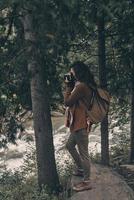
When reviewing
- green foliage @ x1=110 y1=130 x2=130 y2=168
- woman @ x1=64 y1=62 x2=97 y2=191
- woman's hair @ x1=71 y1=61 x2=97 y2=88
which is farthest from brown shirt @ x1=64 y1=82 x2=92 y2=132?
green foliage @ x1=110 y1=130 x2=130 y2=168

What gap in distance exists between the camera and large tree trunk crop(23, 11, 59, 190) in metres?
10.7

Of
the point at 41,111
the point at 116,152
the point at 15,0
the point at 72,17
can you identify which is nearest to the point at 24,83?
the point at 41,111

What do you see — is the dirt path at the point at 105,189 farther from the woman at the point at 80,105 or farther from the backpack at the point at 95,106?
the backpack at the point at 95,106

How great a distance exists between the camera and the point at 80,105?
9.59 metres

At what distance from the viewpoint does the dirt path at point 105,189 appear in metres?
10.1

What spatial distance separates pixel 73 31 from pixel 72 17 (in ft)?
1.59

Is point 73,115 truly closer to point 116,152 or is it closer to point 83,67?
point 83,67

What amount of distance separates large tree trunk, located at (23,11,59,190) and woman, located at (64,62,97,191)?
1.23 m

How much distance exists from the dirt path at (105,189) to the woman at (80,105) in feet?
1.28

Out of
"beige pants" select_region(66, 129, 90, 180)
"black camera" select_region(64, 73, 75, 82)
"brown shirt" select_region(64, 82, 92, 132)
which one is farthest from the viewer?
"beige pants" select_region(66, 129, 90, 180)

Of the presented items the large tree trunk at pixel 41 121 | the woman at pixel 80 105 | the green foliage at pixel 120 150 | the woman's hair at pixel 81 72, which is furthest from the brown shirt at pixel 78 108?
the green foliage at pixel 120 150

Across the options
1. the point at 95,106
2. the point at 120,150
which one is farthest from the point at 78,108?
the point at 120,150

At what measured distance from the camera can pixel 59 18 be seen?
841 cm

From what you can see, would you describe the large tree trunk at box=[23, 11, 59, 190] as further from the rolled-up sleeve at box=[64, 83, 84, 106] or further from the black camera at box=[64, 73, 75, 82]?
the rolled-up sleeve at box=[64, 83, 84, 106]
